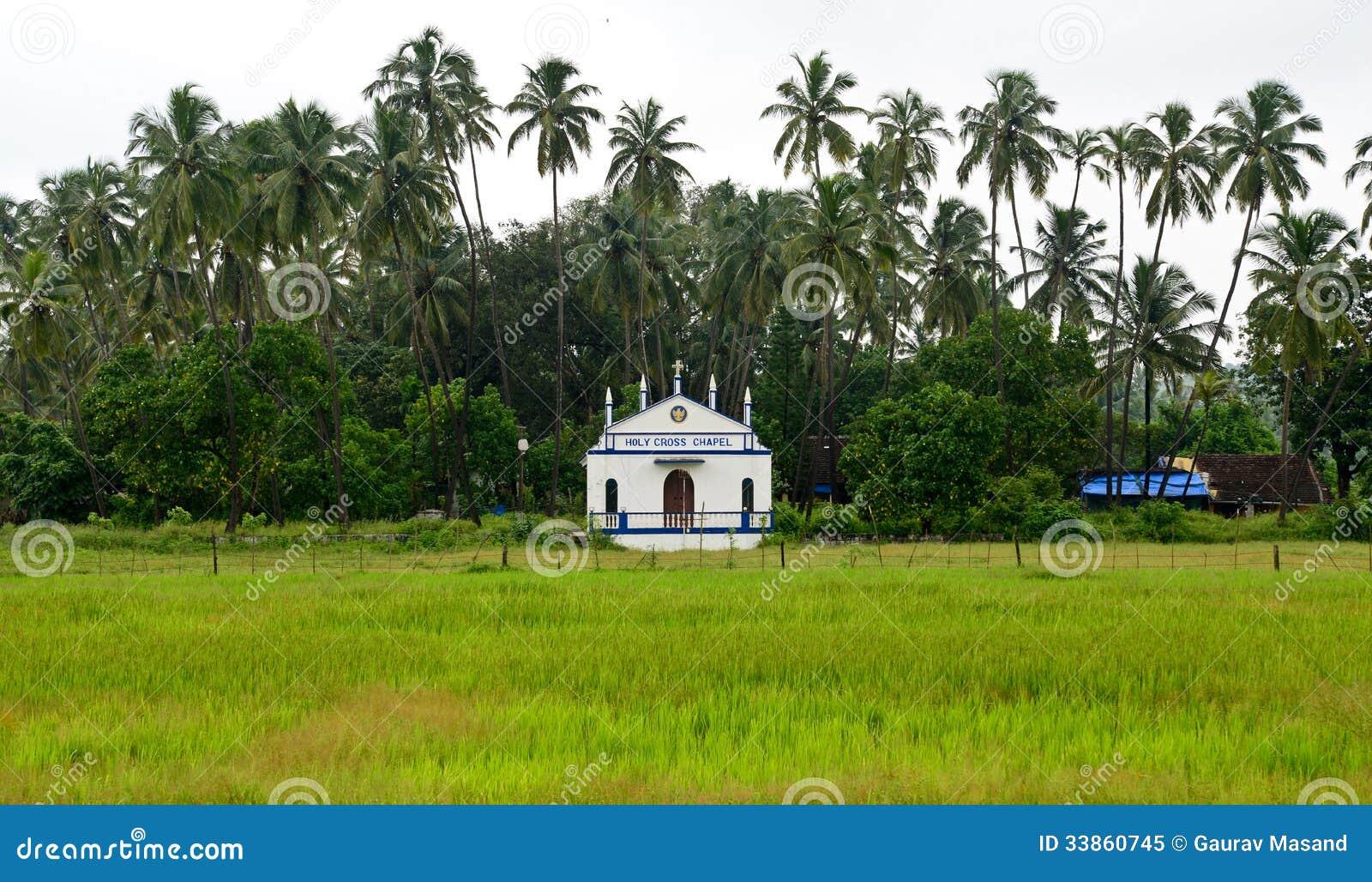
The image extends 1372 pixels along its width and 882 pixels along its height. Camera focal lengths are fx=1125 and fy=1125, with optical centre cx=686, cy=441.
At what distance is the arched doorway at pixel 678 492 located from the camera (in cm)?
3531

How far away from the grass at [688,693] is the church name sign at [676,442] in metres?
14.9

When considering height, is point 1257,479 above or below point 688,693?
above

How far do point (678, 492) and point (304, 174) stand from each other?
15.5 m

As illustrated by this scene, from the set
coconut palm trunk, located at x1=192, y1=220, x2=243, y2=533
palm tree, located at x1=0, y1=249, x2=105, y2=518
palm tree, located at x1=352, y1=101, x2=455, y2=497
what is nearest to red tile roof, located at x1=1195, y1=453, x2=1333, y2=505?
palm tree, located at x1=352, y1=101, x2=455, y2=497

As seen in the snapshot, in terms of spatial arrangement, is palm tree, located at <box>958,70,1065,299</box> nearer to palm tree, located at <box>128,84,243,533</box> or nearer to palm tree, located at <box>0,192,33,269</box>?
palm tree, located at <box>128,84,243,533</box>

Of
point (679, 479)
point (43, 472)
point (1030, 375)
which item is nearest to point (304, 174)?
point (43, 472)

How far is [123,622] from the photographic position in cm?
1677

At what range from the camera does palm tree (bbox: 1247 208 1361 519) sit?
36.8 m

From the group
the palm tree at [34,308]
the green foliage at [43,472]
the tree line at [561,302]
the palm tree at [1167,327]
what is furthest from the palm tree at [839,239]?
the green foliage at [43,472]

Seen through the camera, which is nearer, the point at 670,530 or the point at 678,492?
the point at 670,530

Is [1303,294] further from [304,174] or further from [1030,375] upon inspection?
[304,174]

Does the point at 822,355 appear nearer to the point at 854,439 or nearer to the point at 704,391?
the point at 704,391

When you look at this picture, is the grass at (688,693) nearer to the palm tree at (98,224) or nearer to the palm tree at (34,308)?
the palm tree at (34,308)

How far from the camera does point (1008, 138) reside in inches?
1667
